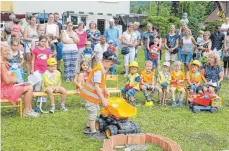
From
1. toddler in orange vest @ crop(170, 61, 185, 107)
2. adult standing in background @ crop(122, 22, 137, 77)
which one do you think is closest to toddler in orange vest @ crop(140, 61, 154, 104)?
toddler in orange vest @ crop(170, 61, 185, 107)

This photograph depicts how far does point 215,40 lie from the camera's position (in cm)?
1228

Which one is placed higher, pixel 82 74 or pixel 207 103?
pixel 82 74

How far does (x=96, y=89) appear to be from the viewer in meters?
5.78

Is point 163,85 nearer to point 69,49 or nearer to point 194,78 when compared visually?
point 194,78

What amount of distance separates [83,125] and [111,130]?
0.96 m

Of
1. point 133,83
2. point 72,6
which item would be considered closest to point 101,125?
point 133,83

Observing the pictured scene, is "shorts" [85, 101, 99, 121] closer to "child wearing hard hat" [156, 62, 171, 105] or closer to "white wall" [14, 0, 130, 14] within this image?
"child wearing hard hat" [156, 62, 171, 105]

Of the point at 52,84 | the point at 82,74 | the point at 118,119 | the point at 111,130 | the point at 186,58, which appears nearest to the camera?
the point at 111,130

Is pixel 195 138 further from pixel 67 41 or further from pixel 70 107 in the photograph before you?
pixel 67 41

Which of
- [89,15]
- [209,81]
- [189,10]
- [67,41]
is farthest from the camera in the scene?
[189,10]

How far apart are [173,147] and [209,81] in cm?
353

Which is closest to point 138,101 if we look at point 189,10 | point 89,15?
point 89,15

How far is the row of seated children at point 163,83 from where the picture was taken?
8289mm

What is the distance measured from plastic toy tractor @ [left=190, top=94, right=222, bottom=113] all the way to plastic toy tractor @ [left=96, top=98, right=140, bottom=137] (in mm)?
2438
